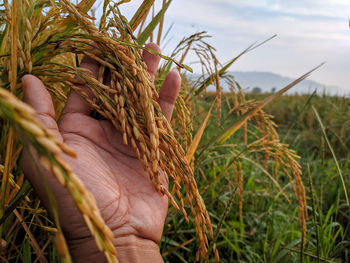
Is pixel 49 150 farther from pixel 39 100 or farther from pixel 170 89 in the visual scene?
pixel 170 89

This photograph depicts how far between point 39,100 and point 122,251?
553 mm

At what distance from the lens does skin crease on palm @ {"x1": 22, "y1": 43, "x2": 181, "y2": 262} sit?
35.2 inches

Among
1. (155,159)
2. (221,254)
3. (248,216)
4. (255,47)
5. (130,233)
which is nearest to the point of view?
(155,159)

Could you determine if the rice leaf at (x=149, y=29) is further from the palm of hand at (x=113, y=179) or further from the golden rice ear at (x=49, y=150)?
the golden rice ear at (x=49, y=150)

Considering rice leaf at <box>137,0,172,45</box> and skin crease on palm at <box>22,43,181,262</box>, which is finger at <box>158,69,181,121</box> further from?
rice leaf at <box>137,0,172,45</box>

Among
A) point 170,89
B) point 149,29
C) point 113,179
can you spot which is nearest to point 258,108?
point 170,89

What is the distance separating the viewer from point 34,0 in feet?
3.05

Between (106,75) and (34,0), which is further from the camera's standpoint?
(106,75)

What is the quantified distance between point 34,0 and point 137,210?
0.78 m

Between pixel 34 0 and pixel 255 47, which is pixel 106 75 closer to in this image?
pixel 34 0

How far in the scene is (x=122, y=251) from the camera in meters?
0.97

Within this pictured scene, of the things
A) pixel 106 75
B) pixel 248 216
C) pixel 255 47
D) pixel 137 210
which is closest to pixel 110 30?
pixel 106 75

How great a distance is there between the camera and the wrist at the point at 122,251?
36.9 inches

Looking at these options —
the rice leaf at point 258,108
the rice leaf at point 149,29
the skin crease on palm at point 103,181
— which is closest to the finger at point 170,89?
the skin crease on palm at point 103,181
